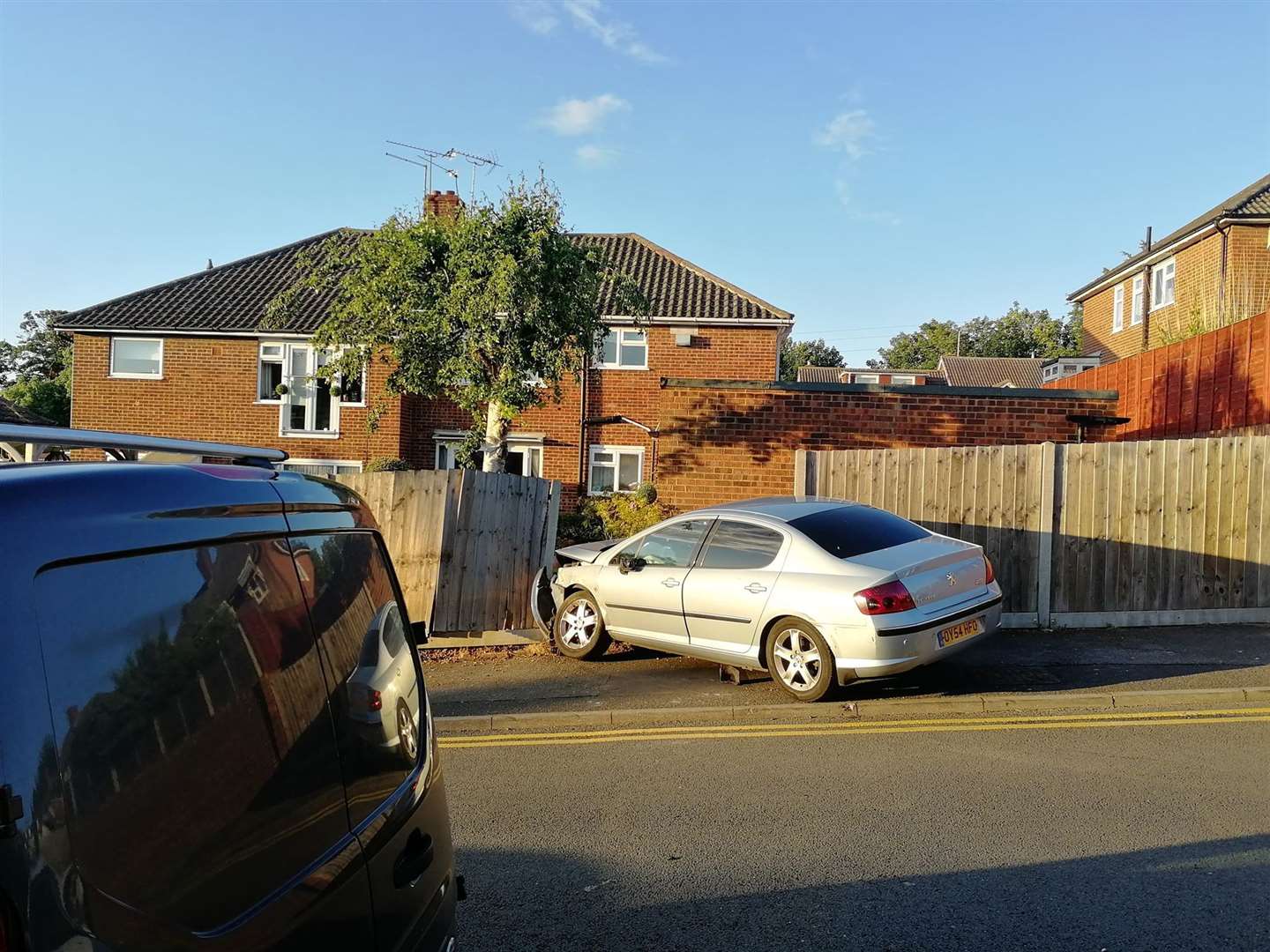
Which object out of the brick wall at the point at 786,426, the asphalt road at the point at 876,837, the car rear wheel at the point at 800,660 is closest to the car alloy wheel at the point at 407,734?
the asphalt road at the point at 876,837

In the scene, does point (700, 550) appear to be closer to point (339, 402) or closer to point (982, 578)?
point (982, 578)

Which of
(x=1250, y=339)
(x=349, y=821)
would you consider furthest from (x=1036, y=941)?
(x=1250, y=339)

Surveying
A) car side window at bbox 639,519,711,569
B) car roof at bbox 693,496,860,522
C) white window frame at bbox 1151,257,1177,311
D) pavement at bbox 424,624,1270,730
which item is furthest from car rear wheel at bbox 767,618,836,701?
white window frame at bbox 1151,257,1177,311

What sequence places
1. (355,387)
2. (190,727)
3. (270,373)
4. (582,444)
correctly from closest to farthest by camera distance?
(190,727), (582,444), (355,387), (270,373)

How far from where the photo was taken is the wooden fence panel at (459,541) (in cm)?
1053

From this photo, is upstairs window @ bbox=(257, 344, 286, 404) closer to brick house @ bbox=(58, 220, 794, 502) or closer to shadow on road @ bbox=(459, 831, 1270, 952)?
brick house @ bbox=(58, 220, 794, 502)

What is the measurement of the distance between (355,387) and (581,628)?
59.3 ft

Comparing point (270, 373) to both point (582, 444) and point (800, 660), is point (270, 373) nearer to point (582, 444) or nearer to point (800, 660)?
point (582, 444)

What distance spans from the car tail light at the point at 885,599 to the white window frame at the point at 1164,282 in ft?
88.9

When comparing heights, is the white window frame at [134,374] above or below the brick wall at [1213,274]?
below

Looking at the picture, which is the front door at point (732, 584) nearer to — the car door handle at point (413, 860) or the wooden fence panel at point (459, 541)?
the wooden fence panel at point (459, 541)

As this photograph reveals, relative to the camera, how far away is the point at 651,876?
15.0 ft

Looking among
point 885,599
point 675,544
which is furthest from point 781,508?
point 885,599

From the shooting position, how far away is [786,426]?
13.2 metres
